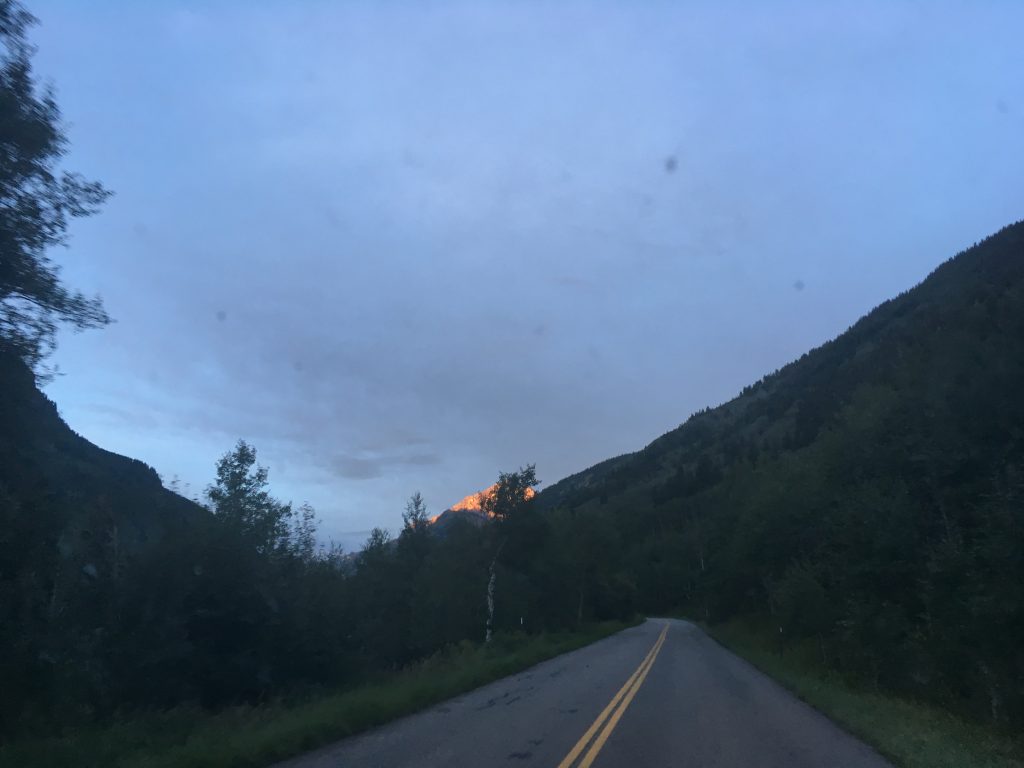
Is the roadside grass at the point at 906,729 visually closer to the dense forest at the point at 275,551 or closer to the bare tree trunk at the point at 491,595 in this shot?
the dense forest at the point at 275,551

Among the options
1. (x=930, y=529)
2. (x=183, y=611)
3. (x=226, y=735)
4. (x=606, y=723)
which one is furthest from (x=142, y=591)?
(x=930, y=529)

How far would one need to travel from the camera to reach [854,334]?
18800 centimetres

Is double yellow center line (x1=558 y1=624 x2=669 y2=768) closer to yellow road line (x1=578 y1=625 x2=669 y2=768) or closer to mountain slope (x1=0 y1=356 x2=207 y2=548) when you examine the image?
yellow road line (x1=578 y1=625 x2=669 y2=768)

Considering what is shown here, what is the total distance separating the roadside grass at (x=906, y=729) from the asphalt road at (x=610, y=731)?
372 mm

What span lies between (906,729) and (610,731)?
16.2 ft

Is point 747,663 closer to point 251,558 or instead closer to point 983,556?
point 983,556

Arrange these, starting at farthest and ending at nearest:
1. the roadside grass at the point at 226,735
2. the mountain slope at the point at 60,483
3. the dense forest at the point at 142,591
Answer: the dense forest at the point at 142,591 → the mountain slope at the point at 60,483 → the roadside grass at the point at 226,735

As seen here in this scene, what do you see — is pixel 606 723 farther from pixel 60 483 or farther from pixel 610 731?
pixel 60 483

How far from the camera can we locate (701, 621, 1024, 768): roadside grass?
936 centimetres

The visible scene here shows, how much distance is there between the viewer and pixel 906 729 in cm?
1144

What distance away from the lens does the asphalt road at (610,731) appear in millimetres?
9133

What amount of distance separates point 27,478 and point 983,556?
67.4ft

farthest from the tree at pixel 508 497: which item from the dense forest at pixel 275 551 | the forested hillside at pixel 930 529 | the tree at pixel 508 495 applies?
the forested hillside at pixel 930 529

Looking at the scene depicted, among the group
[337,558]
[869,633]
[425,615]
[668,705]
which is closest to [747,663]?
[869,633]
